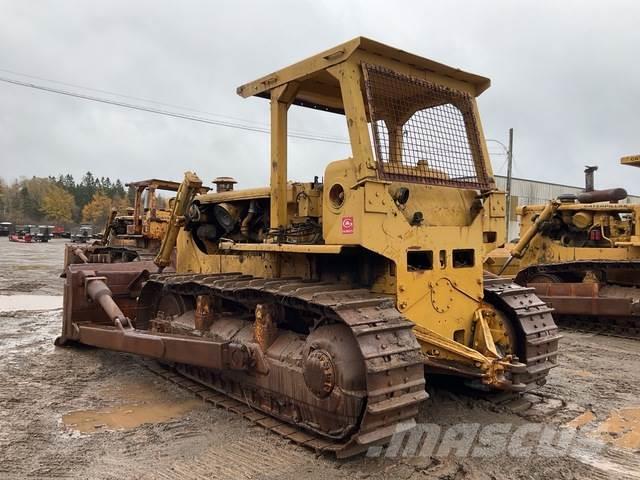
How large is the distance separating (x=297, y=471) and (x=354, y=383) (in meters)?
0.74

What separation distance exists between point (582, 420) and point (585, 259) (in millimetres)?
6649

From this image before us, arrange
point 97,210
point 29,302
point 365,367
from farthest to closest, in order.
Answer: point 97,210 → point 29,302 → point 365,367

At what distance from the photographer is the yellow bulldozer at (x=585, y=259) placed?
33.4 feet

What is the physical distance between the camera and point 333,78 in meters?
5.32

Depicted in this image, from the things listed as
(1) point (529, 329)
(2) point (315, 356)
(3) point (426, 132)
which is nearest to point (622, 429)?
(1) point (529, 329)

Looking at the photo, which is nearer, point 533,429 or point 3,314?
point 533,429

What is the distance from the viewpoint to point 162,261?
25.2 feet

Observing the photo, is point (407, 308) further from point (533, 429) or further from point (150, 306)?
point (150, 306)

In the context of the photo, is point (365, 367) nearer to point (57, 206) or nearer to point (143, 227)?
point (143, 227)

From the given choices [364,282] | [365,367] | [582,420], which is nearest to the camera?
[365,367]

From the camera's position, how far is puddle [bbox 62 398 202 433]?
4.99 metres

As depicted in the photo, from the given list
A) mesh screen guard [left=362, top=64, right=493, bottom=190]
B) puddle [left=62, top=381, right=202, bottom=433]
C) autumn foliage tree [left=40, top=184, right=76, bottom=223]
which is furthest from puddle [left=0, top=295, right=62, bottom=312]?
autumn foliage tree [left=40, top=184, right=76, bottom=223]

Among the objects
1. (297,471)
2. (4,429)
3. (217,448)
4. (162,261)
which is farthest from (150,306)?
(297,471)

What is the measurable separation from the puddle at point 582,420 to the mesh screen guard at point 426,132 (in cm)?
231
